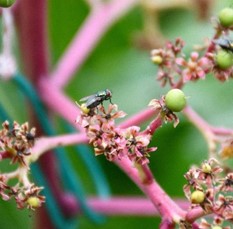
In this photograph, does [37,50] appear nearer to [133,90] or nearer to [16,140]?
[16,140]

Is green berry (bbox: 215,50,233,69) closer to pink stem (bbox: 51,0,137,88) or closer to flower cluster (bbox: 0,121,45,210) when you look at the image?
flower cluster (bbox: 0,121,45,210)

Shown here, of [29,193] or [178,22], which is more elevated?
[178,22]

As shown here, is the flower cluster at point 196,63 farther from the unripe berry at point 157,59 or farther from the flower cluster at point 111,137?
the flower cluster at point 111,137

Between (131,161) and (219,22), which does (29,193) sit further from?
(219,22)

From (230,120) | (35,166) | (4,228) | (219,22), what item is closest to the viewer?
(219,22)

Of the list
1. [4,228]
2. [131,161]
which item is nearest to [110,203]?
[4,228]

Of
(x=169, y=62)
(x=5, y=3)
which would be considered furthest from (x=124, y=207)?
(x=5, y=3)
